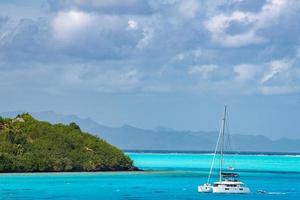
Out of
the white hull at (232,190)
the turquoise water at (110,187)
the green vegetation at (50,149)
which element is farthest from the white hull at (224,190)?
the green vegetation at (50,149)

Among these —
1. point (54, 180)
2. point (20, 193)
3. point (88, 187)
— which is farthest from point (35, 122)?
point (20, 193)

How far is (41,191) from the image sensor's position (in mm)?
92312

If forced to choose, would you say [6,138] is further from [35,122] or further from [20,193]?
[20,193]

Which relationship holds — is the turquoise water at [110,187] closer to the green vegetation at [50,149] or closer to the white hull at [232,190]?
the white hull at [232,190]

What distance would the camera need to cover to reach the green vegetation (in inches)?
5266

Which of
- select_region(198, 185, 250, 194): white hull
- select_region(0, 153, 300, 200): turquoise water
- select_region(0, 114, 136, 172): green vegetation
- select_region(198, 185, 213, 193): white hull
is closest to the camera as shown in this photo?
select_region(0, 153, 300, 200): turquoise water

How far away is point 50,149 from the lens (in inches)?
5468

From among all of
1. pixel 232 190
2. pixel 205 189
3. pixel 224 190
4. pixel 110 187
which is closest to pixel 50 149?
pixel 110 187

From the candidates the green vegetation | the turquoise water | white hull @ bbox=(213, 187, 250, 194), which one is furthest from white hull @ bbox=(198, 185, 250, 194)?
the green vegetation

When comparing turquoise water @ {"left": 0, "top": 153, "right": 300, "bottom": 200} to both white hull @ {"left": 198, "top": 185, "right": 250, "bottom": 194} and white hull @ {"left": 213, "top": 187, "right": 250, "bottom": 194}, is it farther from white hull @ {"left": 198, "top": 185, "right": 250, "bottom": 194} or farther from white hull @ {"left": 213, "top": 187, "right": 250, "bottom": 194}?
white hull @ {"left": 213, "top": 187, "right": 250, "bottom": 194}

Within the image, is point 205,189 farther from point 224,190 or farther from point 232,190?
point 232,190

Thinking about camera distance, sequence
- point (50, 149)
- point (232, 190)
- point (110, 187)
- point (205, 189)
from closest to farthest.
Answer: point (232, 190) < point (205, 189) < point (110, 187) < point (50, 149)

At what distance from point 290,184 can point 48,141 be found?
4692 cm

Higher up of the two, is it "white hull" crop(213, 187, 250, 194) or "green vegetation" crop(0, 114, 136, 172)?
"green vegetation" crop(0, 114, 136, 172)
